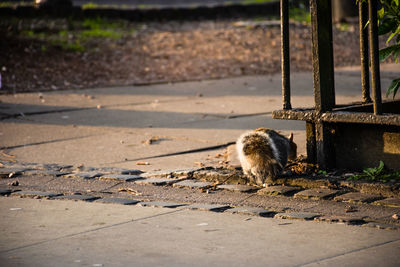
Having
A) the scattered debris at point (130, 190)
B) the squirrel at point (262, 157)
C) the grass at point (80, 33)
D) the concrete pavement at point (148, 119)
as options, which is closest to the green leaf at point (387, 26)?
the squirrel at point (262, 157)

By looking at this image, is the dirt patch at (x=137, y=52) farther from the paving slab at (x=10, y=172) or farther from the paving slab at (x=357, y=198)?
the paving slab at (x=357, y=198)

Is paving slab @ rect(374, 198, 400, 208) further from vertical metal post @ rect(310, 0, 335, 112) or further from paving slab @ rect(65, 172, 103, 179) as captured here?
paving slab @ rect(65, 172, 103, 179)

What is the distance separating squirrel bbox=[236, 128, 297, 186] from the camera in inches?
213

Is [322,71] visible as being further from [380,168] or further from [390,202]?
[390,202]

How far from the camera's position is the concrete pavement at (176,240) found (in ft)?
12.7

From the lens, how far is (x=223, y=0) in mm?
25609

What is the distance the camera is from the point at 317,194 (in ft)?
16.8

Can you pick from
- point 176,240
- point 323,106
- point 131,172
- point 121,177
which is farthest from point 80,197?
point 323,106

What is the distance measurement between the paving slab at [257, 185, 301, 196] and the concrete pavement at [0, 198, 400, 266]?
1.91 ft

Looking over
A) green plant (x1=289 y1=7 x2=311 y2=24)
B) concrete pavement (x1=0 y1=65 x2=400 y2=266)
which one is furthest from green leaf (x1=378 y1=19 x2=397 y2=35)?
green plant (x1=289 y1=7 x2=311 y2=24)

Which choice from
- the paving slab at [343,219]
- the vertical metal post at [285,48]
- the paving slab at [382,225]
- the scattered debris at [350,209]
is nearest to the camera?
the paving slab at [382,225]

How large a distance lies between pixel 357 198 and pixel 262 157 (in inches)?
32.6

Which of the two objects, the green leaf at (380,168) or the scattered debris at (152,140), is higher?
the scattered debris at (152,140)

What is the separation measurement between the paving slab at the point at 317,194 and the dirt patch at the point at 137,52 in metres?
7.22
